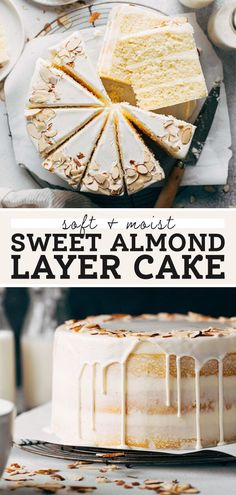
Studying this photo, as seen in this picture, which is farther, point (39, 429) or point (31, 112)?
point (39, 429)

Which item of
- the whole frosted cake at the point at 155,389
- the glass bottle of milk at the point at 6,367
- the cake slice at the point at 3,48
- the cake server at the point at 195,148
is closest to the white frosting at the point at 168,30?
the cake server at the point at 195,148

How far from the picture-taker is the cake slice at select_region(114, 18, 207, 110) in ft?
→ 4.51

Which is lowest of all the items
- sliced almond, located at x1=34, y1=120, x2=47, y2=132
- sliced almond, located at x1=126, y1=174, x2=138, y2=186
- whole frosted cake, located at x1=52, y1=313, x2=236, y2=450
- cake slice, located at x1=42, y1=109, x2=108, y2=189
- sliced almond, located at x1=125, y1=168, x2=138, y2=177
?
whole frosted cake, located at x1=52, y1=313, x2=236, y2=450

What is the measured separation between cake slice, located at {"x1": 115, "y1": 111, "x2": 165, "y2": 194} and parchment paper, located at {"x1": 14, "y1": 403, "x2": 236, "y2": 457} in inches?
19.0

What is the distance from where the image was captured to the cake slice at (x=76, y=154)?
1383mm

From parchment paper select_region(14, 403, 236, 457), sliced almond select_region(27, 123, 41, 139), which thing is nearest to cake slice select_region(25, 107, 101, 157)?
sliced almond select_region(27, 123, 41, 139)

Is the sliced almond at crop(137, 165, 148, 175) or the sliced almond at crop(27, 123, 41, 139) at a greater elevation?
the sliced almond at crop(27, 123, 41, 139)

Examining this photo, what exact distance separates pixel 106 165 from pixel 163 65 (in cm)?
20

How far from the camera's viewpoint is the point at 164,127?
4.54ft

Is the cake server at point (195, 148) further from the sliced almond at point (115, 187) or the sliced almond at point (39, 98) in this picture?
the sliced almond at point (39, 98)

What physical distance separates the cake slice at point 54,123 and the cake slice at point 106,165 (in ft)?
0.15

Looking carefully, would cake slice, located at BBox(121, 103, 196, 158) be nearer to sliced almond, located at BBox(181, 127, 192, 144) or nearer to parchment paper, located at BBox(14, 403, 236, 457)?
sliced almond, located at BBox(181, 127, 192, 144)

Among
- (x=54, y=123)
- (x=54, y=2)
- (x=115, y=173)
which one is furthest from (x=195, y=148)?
(x=54, y=2)

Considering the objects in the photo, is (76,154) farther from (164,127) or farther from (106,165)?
(164,127)
